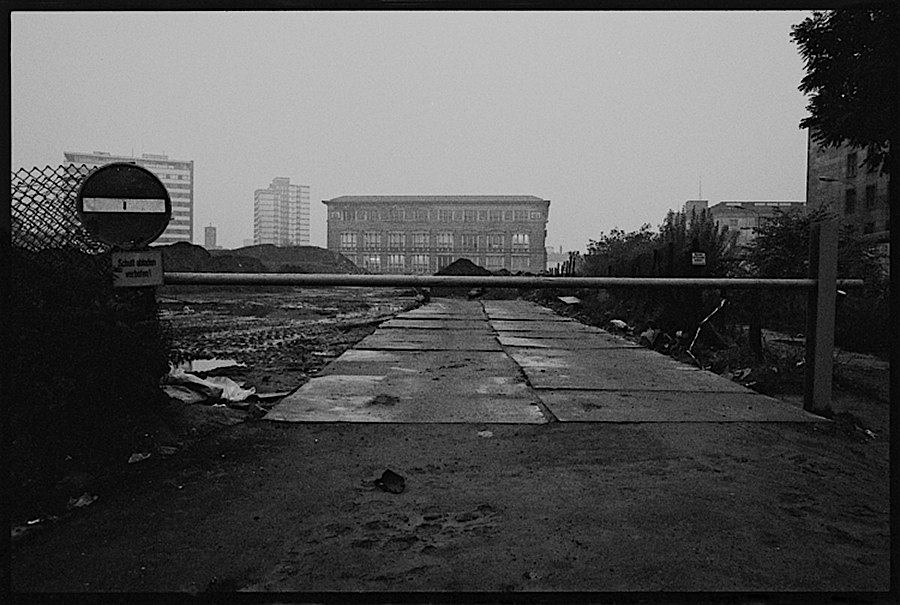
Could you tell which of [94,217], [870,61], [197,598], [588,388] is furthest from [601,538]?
[870,61]

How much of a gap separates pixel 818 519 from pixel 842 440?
4.47 ft

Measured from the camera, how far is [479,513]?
2273mm

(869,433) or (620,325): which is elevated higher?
(620,325)

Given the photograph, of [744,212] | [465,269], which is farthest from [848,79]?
[744,212]

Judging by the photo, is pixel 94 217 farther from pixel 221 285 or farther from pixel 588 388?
pixel 588 388

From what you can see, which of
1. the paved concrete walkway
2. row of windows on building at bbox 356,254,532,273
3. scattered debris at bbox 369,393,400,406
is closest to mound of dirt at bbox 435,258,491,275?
row of windows on building at bbox 356,254,532,273

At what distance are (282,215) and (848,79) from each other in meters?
5.49

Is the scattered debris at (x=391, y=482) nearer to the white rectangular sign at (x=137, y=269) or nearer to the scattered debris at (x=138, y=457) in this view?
the scattered debris at (x=138, y=457)

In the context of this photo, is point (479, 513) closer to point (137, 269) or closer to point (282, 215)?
point (137, 269)

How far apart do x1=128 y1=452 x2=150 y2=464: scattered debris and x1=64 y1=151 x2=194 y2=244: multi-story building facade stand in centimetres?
87

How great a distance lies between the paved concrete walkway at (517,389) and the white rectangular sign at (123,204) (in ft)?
4.11

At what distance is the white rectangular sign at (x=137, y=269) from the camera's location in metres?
2.85

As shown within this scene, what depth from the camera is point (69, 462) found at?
2.63m

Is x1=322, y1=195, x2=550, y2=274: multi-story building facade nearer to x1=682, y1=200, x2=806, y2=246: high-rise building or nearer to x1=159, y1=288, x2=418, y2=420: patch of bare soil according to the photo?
x1=159, y1=288, x2=418, y2=420: patch of bare soil
